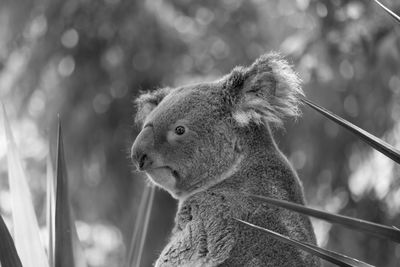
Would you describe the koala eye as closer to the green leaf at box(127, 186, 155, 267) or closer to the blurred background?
the green leaf at box(127, 186, 155, 267)

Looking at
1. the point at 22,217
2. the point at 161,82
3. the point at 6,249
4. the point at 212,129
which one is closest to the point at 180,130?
the point at 212,129

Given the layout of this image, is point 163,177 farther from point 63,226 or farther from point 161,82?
point 161,82

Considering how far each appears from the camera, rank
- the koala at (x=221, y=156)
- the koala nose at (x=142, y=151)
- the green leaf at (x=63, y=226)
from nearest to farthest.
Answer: the green leaf at (x=63, y=226) < the koala at (x=221, y=156) < the koala nose at (x=142, y=151)

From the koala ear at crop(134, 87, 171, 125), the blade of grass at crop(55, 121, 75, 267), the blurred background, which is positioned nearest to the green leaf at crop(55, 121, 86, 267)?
the blade of grass at crop(55, 121, 75, 267)

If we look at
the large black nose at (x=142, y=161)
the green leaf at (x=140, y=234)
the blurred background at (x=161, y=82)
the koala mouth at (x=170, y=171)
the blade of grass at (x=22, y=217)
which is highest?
the blurred background at (x=161, y=82)

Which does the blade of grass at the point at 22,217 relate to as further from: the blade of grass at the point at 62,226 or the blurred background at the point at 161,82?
the blurred background at the point at 161,82

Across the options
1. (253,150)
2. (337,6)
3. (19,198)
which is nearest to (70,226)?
(19,198)

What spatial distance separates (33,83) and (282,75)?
25.6 feet

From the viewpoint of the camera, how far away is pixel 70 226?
183 cm

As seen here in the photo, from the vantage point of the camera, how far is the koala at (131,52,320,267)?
7.13 feet

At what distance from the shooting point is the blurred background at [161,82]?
8258 millimetres

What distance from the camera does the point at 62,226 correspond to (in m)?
1.81

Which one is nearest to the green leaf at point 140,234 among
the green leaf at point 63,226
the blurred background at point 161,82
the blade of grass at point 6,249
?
the green leaf at point 63,226

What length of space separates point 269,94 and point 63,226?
36.1 inches
